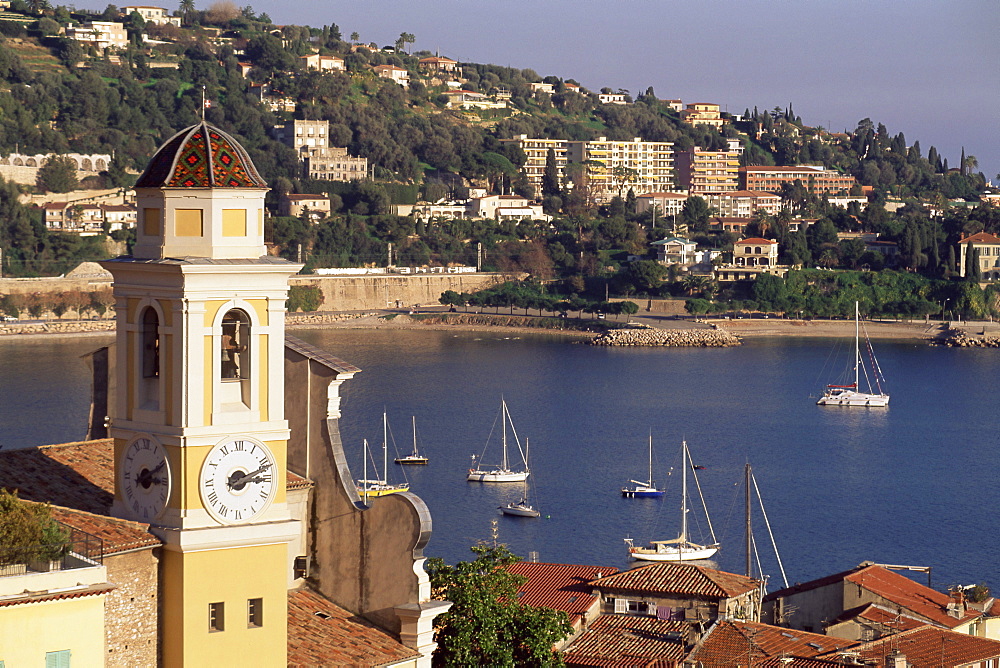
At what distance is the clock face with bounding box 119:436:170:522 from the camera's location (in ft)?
20.6

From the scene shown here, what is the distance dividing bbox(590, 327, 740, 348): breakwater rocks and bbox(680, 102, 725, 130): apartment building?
54.7 m

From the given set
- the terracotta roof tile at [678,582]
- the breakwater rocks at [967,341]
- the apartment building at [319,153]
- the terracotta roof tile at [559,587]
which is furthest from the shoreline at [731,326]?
the terracotta roof tile at [678,582]

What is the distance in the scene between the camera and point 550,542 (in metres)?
26.4

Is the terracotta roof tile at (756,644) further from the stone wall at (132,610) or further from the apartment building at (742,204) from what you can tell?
the apartment building at (742,204)

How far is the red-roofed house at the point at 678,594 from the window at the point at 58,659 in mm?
8020

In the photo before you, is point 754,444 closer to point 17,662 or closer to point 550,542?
point 550,542

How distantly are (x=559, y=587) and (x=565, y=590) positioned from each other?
0.71ft

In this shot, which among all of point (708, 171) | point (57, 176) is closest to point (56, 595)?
point (57, 176)

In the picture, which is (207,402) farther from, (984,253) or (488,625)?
(984,253)

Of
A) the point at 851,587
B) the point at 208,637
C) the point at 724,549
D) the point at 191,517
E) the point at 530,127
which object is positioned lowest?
the point at 724,549

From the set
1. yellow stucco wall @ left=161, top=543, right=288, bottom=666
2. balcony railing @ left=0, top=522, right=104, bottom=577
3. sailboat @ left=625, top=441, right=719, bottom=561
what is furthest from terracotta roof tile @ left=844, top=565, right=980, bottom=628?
balcony railing @ left=0, top=522, right=104, bottom=577

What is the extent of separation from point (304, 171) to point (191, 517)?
8681 centimetres

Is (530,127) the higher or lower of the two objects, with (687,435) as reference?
higher

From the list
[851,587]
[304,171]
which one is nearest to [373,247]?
[304,171]
